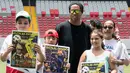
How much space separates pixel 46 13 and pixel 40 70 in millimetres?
24163

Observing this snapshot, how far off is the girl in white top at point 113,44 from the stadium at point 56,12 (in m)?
21.3

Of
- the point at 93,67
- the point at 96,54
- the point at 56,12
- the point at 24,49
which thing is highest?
the point at 24,49

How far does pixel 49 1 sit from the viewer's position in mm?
29141

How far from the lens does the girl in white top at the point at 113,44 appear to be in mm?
4820

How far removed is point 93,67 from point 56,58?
19.8 inches

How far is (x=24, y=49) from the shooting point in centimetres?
381

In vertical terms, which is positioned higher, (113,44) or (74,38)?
(74,38)

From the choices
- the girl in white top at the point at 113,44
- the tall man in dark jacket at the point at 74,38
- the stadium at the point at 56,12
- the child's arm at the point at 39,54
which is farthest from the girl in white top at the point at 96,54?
the stadium at the point at 56,12

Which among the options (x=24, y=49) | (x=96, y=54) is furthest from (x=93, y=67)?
(x=24, y=49)

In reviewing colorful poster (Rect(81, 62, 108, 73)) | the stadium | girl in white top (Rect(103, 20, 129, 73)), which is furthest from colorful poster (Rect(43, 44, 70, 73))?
the stadium

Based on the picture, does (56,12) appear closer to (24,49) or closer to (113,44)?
(113,44)

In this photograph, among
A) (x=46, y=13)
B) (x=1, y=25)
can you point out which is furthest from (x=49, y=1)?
(x=1, y=25)

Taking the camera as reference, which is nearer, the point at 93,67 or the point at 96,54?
the point at 93,67

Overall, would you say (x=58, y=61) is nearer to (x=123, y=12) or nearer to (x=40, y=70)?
(x=40, y=70)
